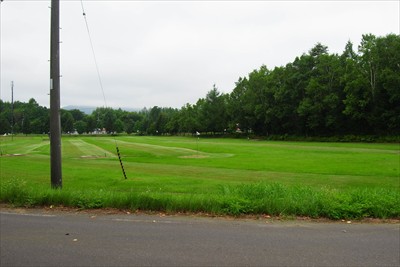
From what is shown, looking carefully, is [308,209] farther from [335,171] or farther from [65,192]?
[335,171]

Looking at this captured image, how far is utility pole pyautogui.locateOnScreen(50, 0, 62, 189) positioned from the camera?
1009 cm

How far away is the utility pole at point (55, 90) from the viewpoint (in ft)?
33.1

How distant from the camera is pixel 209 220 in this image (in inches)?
280

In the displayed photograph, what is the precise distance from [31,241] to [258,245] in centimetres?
369

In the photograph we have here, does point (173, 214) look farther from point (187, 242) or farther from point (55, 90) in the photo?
point (55, 90)

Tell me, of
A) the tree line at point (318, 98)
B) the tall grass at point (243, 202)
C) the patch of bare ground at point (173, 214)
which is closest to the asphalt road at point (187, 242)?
the patch of bare ground at point (173, 214)

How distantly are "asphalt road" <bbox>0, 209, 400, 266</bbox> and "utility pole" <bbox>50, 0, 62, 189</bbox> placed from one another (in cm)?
292

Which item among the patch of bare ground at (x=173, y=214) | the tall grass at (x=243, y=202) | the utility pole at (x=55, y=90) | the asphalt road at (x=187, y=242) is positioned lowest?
the patch of bare ground at (x=173, y=214)

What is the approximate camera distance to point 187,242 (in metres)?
5.61

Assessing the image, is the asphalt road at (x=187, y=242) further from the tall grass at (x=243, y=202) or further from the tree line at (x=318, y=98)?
the tree line at (x=318, y=98)

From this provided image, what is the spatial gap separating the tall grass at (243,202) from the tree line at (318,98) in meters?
60.5

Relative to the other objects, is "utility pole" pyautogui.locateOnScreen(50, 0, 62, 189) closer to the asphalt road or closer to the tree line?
the asphalt road

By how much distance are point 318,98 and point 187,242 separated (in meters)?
77.9

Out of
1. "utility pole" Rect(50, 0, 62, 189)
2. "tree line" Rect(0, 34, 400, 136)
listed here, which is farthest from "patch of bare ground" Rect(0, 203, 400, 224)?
"tree line" Rect(0, 34, 400, 136)
